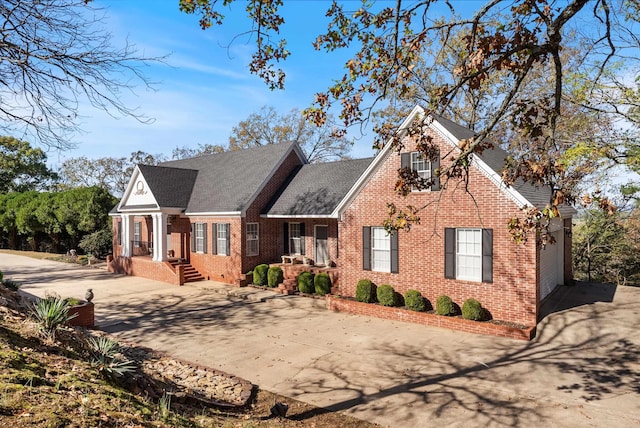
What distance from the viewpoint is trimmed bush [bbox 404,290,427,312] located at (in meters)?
13.8

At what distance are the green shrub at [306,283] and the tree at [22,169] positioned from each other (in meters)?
46.4

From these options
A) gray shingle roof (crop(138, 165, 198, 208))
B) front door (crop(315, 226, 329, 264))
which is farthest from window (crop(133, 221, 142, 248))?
front door (crop(315, 226, 329, 264))

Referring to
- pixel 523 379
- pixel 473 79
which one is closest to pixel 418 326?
pixel 523 379

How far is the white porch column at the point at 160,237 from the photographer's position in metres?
23.5

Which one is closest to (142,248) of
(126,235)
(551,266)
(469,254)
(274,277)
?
(126,235)

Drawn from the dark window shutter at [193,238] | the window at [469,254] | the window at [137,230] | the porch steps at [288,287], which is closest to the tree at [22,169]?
the window at [137,230]

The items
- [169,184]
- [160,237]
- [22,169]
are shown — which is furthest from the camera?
[22,169]

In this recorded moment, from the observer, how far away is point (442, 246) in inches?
547

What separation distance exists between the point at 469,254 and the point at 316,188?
1006 cm

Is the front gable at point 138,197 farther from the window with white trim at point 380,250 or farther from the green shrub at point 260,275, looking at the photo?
the window with white trim at point 380,250

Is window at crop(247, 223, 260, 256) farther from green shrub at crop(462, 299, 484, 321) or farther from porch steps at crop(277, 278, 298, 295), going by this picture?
green shrub at crop(462, 299, 484, 321)

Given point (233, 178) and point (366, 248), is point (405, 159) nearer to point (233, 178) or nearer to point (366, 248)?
point (366, 248)

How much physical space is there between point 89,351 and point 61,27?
240 inches

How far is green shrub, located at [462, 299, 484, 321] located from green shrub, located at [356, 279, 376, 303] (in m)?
3.59
